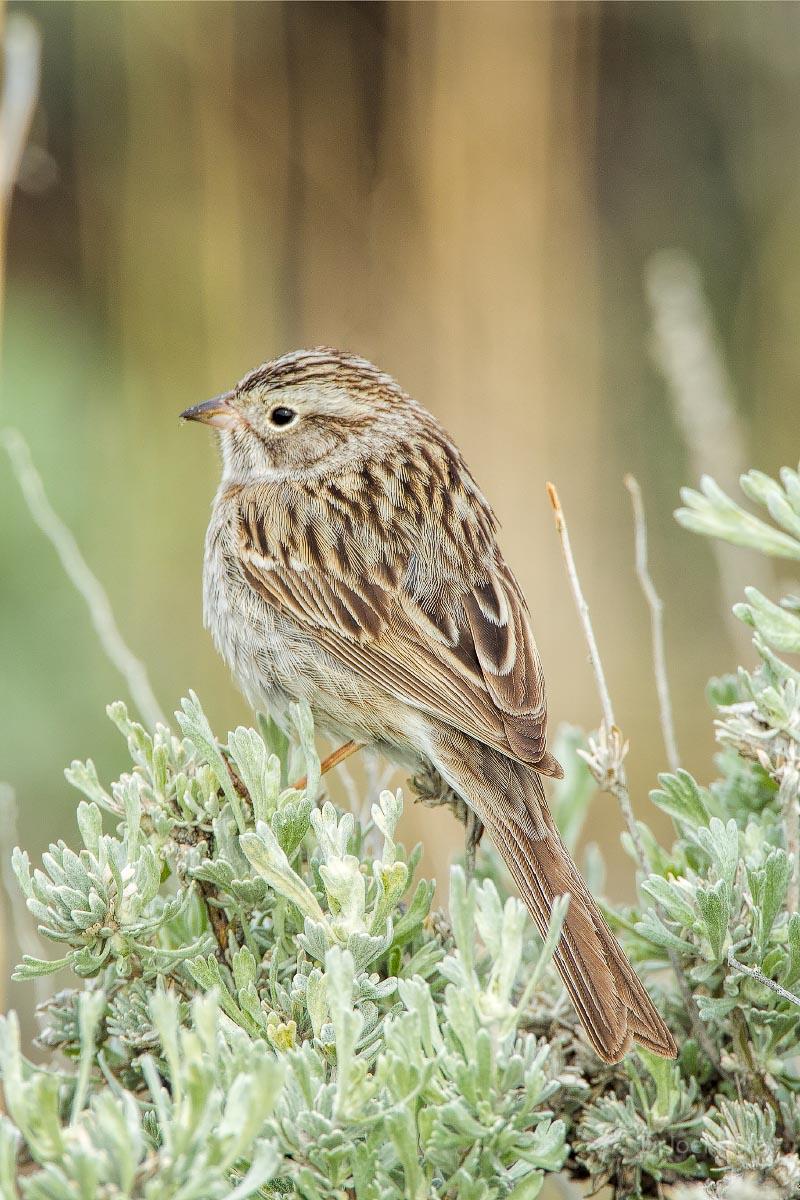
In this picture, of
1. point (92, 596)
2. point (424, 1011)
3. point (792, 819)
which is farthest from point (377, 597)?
point (424, 1011)

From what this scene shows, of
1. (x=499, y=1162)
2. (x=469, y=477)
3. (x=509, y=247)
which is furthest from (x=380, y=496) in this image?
(x=509, y=247)

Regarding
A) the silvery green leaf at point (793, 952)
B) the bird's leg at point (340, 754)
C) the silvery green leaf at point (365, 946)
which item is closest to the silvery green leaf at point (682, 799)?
the silvery green leaf at point (793, 952)

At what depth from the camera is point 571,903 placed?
233cm

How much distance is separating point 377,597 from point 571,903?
1.03m

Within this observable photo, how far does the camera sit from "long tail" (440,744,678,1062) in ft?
6.61

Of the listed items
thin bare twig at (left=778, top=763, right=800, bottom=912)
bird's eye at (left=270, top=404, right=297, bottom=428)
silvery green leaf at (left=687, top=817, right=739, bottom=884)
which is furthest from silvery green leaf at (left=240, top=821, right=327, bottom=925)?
bird's eye at (left=270, top=404, right=297, bottom=428)

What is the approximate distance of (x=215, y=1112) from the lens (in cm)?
146

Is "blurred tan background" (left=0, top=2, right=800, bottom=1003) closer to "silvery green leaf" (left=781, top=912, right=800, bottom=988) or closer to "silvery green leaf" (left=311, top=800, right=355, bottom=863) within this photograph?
"silvery green leaf" (left=311, top=800, right=355, bottom=863)

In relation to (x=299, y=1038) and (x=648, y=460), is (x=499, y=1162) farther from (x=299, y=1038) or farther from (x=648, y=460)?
(x=648, y=460)

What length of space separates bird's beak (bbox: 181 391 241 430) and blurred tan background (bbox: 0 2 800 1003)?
7.02 feet

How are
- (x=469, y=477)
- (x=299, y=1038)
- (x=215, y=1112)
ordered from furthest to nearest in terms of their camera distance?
(x=469, y=477) < (x=299, y=1038) < (x=215, y=1112)

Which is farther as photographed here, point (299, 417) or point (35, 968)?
point (299, 417)

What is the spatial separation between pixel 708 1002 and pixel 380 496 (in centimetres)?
177

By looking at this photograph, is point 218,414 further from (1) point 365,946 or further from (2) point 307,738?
(1) point 365,946
